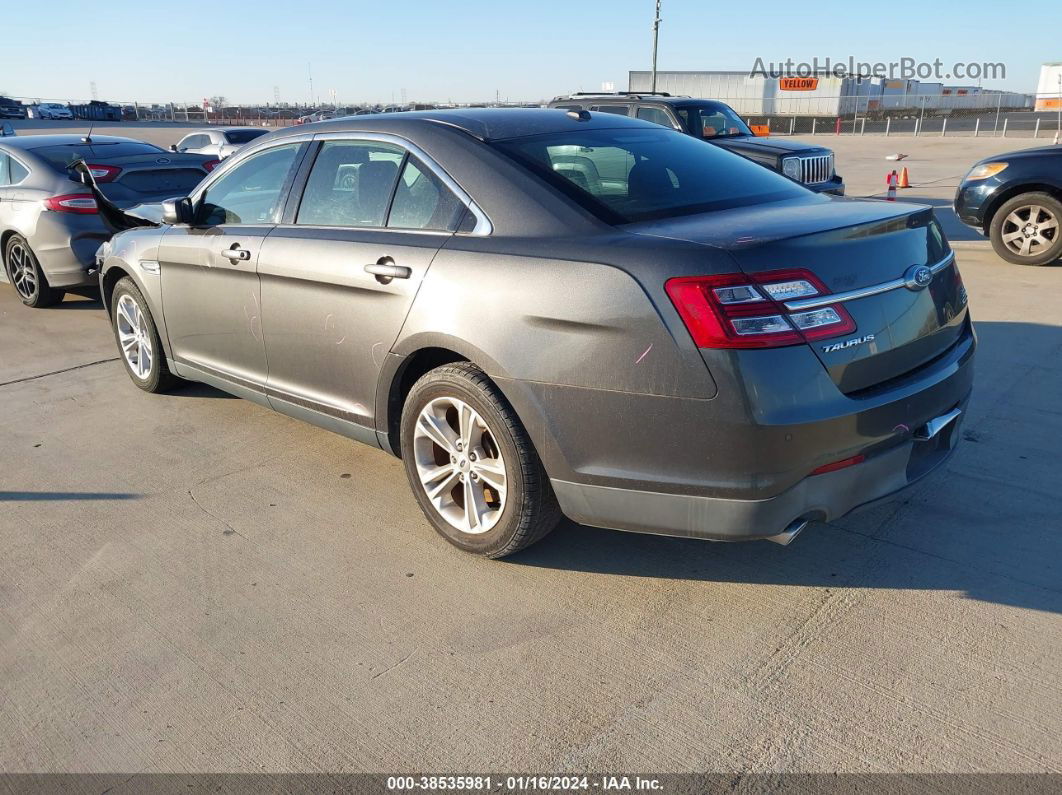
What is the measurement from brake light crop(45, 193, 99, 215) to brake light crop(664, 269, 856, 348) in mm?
6891

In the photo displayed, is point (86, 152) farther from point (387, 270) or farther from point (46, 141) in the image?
point (387, 270)

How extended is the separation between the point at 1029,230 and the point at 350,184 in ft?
24.8

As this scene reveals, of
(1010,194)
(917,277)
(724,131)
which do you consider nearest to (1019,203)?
(1010,194)

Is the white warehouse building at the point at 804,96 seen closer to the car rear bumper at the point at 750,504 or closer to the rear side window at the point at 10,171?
the rear side window at the point at 10,171

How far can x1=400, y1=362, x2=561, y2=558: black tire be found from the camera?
3.19 m

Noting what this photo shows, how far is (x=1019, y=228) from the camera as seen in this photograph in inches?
351

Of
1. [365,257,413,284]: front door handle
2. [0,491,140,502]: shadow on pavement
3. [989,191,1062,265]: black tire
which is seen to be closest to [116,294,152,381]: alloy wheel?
[0,491,140,502]: shadow on pavement

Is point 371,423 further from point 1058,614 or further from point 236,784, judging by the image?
point 1058,614

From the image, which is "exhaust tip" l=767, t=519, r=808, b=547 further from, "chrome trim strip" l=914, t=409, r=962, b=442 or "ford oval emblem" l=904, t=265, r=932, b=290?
"ford oval emblem" l=904, t=265, r=932, b=290

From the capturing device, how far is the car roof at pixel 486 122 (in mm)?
3729

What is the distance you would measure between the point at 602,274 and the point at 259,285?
212 centimetres

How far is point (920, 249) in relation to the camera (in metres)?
3.19

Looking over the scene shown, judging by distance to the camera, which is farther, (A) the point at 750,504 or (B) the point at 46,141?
(B) the point at 46,141

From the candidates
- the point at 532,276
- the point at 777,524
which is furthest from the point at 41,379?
the point at 777,524
